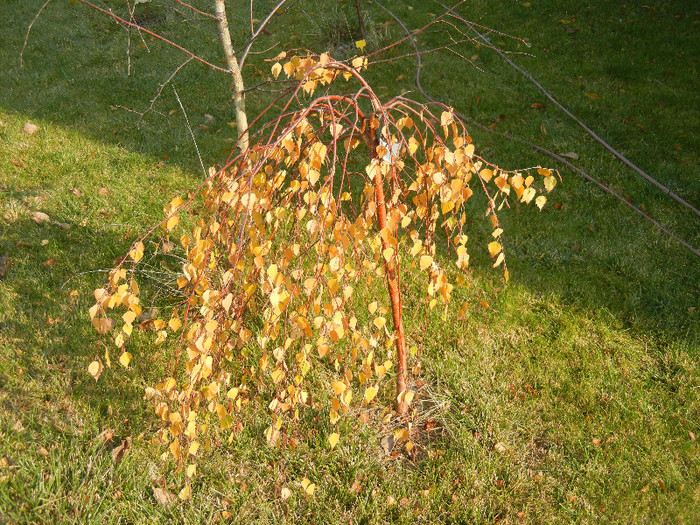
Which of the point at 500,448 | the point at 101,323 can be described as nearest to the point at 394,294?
the point at 500,448

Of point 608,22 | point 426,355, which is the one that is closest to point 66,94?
point 426,355

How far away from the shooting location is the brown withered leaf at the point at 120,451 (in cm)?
240

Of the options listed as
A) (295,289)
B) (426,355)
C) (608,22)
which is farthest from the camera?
(608,22)

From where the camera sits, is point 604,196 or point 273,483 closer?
point 273,483

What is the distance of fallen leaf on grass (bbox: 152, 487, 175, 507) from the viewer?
2.27 metres

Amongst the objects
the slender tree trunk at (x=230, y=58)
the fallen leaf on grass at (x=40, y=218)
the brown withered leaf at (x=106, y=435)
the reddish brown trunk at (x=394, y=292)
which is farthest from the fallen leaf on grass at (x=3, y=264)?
the reddish brown trunk at (x=394, y=292)

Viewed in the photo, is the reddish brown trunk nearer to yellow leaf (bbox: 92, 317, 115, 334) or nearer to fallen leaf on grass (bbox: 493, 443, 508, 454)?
fallen leaf on grass (bbox: 493, 443, 508, 454)

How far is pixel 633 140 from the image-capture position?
4781mm

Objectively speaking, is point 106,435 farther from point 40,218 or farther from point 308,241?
point 40,218

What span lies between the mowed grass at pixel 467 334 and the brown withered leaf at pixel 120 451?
49mm

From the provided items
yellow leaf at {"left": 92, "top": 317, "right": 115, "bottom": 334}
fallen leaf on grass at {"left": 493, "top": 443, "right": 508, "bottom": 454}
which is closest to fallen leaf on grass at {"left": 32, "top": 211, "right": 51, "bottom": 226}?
yellow leaf at {"left": 92, "top": 317, "right": 115, "bottom": 334}

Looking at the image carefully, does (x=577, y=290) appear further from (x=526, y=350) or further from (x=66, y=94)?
(x=66, y=94)

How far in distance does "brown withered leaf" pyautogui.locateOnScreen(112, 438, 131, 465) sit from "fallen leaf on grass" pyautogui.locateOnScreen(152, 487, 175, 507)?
0.77 feet

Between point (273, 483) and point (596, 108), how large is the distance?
4.67m
